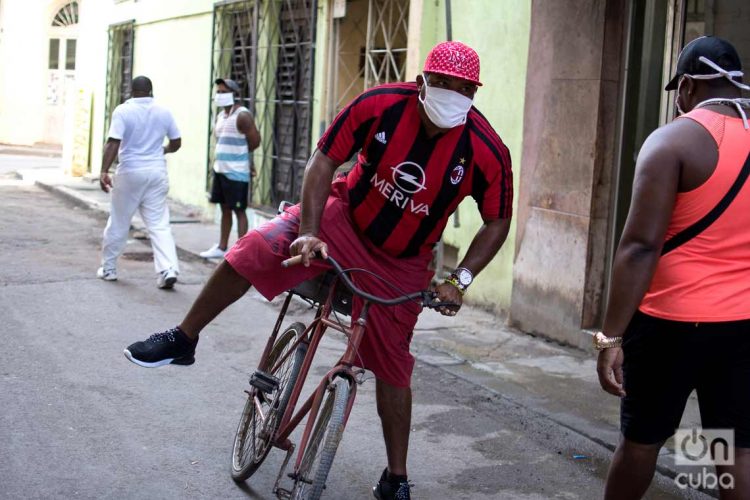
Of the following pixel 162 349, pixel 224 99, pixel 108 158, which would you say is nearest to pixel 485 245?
pixel 162 349

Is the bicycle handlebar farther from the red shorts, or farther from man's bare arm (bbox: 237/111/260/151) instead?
man's bare arm (bbox: 237/111/260/151)

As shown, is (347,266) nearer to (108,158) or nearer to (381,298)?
(381,298)

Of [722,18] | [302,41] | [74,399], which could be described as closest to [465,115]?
[74,399]

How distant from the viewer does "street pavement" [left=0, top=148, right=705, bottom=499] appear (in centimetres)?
468

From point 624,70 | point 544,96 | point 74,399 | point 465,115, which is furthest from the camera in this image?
point 544,96

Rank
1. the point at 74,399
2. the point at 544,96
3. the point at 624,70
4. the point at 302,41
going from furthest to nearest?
1. the point at 302,41
2. the point at 544,96
3. the point at 624,70
4. the point at 74,399

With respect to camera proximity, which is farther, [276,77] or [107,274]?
[276,77]

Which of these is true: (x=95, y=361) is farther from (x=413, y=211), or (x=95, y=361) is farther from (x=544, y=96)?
(x=544, y=96)

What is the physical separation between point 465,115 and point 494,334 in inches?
167

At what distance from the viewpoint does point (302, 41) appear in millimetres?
12367

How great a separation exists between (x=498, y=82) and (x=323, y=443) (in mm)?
5324

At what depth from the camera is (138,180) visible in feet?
30.9

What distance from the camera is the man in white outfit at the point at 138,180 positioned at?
9.35m

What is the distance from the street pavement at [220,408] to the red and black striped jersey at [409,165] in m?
1.26
